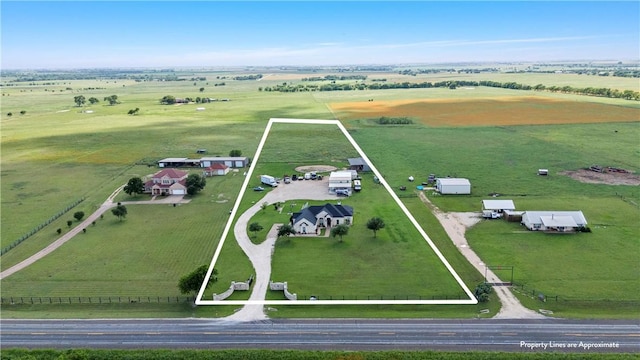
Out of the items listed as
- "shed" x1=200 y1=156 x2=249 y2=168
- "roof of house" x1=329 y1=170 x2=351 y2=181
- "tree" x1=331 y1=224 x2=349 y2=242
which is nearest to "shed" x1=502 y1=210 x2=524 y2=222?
"tree" x1=331 y1=224 x2=349 y2=242

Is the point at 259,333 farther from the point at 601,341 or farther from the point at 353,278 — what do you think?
the point at 601,341

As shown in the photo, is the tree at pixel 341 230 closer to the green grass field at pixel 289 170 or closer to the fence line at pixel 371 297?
the green grass field at pixel 289 170

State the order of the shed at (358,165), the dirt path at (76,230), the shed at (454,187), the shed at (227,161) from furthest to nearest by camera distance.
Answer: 1. the shed at (227,161)
2. the shed at (358,165)
3. the shed at (454,187)
4. the dirt path at (76,230)

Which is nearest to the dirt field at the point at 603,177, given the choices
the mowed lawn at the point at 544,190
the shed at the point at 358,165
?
the mowed lawn at the point at 544,190

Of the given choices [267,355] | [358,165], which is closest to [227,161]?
[358,165]

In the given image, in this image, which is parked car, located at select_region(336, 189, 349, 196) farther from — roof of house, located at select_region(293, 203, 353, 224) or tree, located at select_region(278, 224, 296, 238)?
tree, located at select_region(278, 224, 296, 238)

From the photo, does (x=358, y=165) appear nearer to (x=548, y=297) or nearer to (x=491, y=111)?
(x=548, y=297)

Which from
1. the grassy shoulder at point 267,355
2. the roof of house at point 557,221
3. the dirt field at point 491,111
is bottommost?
the grassy shoulder at point 267,355
